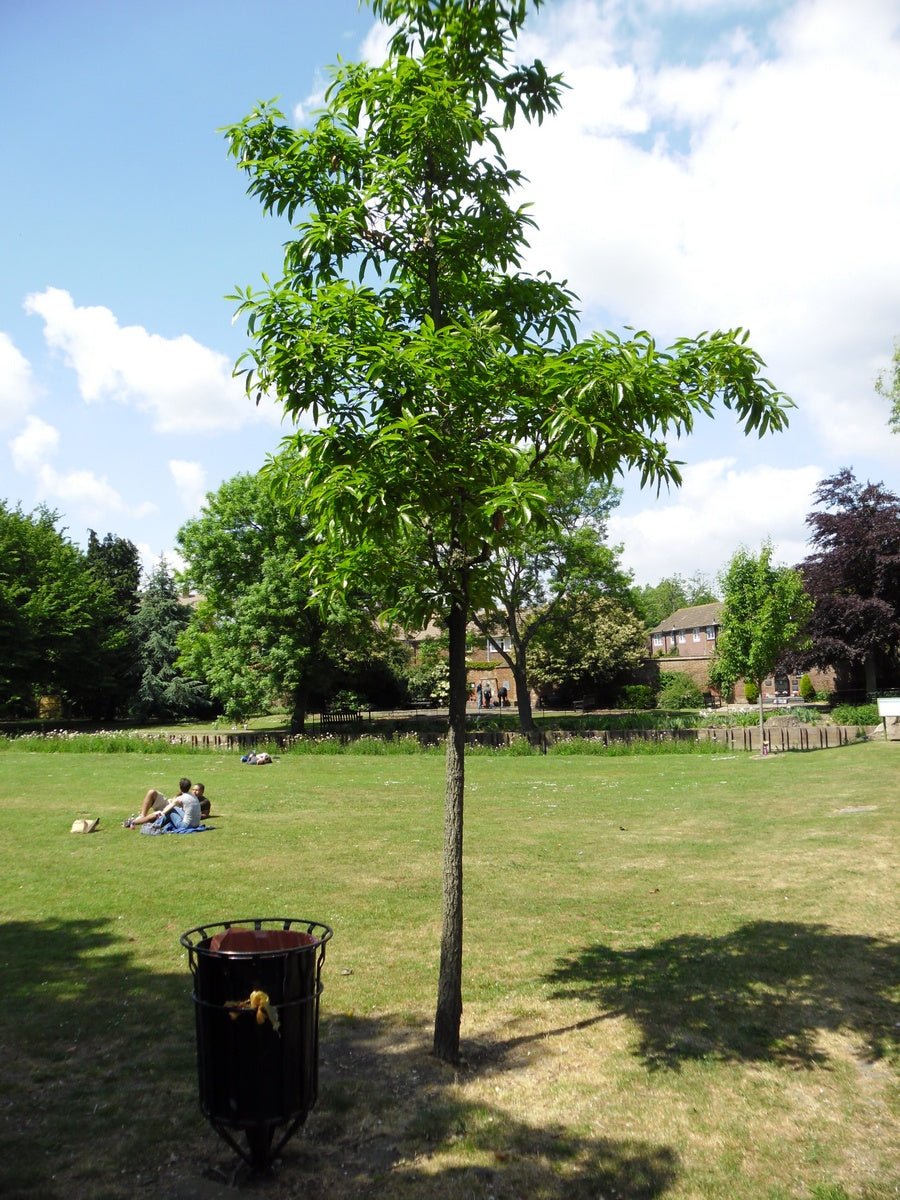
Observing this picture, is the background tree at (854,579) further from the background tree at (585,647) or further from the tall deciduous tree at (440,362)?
the tall deciduous tree at (440,362)

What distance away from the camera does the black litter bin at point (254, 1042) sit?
4.25 m

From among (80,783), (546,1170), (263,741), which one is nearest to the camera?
(546,1170)

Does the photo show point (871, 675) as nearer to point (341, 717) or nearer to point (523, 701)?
point (523, 701)

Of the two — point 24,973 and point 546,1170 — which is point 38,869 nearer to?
point 24,973

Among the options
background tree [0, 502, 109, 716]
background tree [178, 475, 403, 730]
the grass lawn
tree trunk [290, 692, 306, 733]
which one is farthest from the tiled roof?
the grass lawn

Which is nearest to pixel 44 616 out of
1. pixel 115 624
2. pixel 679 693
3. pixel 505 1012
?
pixel 115 624

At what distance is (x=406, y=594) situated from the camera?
6.48 meters

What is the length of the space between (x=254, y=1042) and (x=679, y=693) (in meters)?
56.9

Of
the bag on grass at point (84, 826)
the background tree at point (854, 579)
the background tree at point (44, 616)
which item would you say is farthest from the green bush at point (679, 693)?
the bag on grass at point (84, 826)

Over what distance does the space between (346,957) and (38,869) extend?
19.9ft

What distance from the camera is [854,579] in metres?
48.0

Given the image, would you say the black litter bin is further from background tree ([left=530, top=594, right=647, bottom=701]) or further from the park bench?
the park bench

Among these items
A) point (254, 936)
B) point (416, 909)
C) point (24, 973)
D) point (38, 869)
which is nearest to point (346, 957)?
point (416, 909)

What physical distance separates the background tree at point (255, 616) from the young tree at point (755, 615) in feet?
46.9
